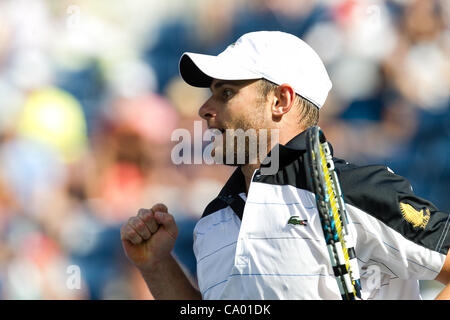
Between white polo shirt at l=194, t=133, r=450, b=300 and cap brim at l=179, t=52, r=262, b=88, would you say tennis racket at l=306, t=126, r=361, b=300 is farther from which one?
cap brim at l=179, t=52, r=262, b=88

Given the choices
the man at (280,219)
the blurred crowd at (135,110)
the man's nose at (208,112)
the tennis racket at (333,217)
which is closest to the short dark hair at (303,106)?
the man at (280,219)

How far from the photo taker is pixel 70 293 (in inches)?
99.4

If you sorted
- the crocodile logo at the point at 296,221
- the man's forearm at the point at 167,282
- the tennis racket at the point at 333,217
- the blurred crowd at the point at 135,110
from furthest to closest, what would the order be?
the blurred crowd at the point at 135,110 → the man's forearm at the point at 167,282 → the crocodile logo at the point at 296,221 → the tennis racket at the point at 333,217

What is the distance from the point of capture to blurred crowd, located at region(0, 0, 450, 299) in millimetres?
2389

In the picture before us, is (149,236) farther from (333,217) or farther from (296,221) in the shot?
(333,217)

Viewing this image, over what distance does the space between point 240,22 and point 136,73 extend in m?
0.52

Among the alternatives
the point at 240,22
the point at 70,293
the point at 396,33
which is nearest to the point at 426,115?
the point at 396,33

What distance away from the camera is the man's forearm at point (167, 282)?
64.4 inches

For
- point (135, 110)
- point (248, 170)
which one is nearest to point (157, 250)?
point (248, 170)

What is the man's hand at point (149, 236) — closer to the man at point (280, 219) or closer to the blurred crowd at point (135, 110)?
the man at point (280, 219)

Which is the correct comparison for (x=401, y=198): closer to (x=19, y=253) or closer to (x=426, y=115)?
(x=426, y=115)

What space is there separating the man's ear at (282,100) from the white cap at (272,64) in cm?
2

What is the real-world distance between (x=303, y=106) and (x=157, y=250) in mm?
568

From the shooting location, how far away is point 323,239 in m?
1.31
